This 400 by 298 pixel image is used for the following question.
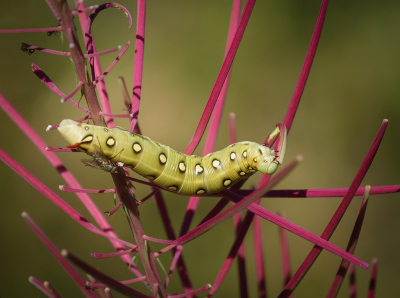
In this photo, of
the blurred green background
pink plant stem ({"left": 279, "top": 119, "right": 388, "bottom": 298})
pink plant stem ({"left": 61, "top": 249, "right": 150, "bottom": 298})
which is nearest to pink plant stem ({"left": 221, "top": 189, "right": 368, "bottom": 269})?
pink plant stem ({"left": 279, "top": 119, "right": 388, "bottom": 298})

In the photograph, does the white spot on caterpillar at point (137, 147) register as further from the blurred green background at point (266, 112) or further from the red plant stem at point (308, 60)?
the blurred green background at point (266, 112)

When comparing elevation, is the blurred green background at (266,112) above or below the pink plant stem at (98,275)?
above

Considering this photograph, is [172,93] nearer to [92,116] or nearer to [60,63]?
[60,63]

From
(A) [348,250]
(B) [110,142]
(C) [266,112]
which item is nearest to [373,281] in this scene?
(A) [348,250]

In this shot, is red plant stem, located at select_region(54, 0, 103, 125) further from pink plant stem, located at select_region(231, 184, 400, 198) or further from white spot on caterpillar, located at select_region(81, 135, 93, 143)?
pink plant stem, located at select_region(231, 184, 400, 198)

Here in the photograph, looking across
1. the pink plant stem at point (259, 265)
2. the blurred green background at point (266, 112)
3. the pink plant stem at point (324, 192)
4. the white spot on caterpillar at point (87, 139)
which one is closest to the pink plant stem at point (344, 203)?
the pink plant stem at point (324, 192)

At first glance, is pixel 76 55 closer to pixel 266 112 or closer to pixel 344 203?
pixel 344 203

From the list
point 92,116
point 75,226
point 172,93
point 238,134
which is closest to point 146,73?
point 172,93
